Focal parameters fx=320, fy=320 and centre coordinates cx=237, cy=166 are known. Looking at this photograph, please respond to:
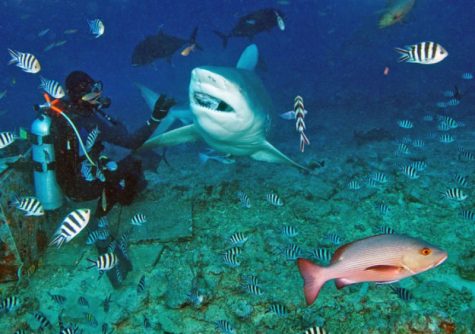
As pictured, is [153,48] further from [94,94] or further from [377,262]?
[377,262]

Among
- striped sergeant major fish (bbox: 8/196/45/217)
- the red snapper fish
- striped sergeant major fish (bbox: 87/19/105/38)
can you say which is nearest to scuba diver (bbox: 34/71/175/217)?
striped sergeant major fish (bbox: 8/196/45/217)

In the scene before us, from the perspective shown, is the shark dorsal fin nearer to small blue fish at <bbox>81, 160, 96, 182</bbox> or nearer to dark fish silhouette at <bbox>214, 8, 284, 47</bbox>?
dark fish silhouette at <bbox>214, 8, 284, 47</bbox>

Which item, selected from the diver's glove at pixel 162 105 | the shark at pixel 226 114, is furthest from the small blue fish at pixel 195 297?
the diver's glove at pixel 162 105

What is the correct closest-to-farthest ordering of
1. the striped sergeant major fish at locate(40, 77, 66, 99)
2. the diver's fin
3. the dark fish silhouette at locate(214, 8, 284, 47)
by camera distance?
the striped sergeant major fish at locate(40, 77, 66, 99) < the diver's fin < the dark fish silhouette at locate(214, 8, 284, 47)

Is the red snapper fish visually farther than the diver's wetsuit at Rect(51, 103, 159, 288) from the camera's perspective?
No

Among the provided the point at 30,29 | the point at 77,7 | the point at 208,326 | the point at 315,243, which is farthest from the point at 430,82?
the point at 30,29

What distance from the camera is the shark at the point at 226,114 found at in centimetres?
414

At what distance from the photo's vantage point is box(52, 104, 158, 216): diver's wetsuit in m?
5.04

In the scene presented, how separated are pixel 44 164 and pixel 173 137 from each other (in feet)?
7.15

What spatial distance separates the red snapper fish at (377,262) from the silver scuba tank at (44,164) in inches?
172

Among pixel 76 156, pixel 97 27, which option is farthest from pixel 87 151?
pixel 97 27

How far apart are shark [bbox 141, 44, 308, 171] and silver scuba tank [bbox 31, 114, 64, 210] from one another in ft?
5.09

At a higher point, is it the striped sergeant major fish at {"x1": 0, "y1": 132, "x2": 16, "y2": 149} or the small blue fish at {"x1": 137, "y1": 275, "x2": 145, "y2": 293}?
the striped sergeant major fish at {"x1": 0, "y1": 132, "x2": 16, "y2": 149}

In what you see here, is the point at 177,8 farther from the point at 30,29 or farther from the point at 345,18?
the point at 345,18
